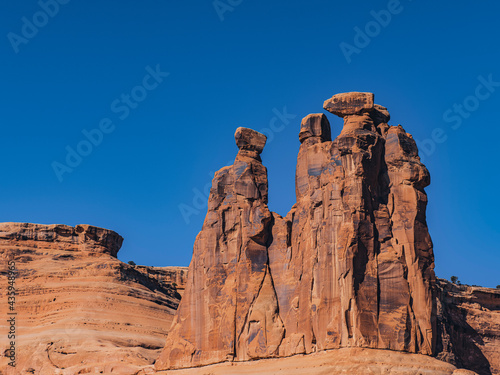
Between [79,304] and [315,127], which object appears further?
[79,304]

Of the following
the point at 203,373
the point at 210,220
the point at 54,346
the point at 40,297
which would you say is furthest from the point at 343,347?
the point at 40,297

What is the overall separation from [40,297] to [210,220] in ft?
84.4

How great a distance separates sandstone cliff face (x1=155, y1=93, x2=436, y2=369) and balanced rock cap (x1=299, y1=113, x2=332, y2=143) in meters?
0.07

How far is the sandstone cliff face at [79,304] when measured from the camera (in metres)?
87.2

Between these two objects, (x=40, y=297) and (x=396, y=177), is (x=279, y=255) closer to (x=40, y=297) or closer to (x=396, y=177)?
(x=396, y=177)

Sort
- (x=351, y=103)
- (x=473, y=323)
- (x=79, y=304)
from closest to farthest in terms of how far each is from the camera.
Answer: (x=351, y=103) < (x=473, y=323) < (x=79, y=304)

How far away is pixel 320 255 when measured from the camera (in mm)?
69750

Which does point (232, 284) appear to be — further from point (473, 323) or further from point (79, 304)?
point (473, 323)

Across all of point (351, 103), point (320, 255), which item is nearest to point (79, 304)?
point (320, 255)

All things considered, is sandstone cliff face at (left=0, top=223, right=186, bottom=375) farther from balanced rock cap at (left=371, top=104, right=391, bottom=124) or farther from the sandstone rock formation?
balanced rock cap at (left=371, top=104, right=391, bottom=124)

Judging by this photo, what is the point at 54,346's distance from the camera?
89.4m

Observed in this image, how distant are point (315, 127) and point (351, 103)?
3.38 metres

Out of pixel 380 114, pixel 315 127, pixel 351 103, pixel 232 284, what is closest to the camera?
pixel 351 103

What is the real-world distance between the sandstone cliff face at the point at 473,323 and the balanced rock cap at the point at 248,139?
17.6 meters
